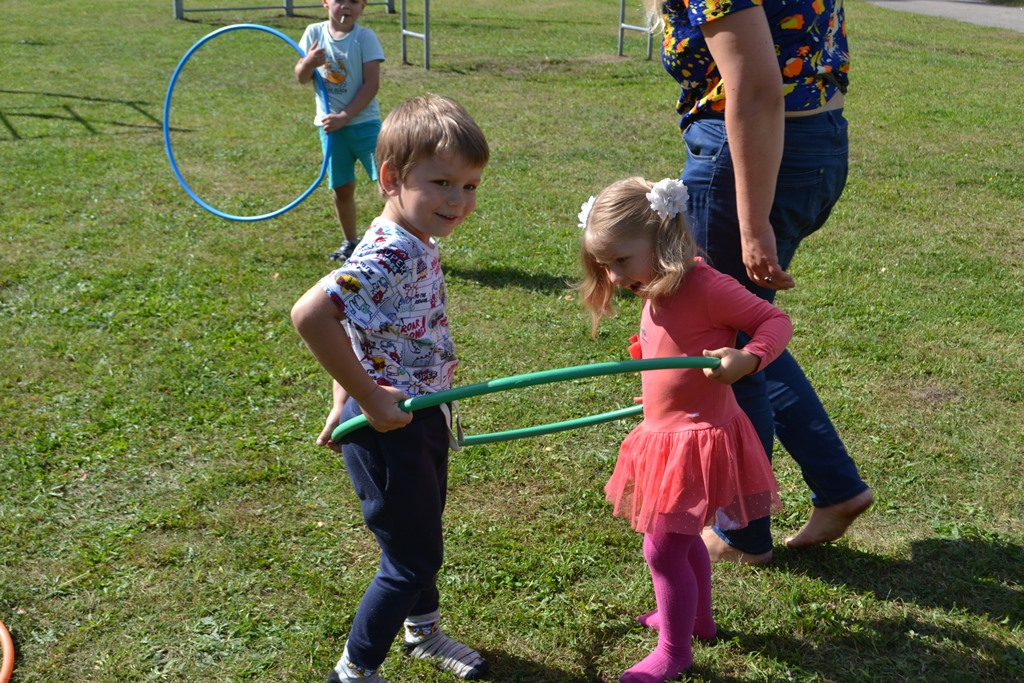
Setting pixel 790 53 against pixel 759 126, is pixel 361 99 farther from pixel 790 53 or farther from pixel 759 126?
pixel 759 126

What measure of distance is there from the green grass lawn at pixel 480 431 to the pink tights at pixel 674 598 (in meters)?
0.12

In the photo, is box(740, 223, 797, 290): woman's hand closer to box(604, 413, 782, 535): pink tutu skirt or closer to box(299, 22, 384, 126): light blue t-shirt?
box(604, 413, 782, 535): pink tutu skirt

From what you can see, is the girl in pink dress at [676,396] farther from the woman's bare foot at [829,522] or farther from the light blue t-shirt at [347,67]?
the light blue t-shirt at [347,67]

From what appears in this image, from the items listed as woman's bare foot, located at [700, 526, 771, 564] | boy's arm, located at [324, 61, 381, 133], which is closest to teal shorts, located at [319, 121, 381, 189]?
boy's arm, located at [324, 61, 381, 133]

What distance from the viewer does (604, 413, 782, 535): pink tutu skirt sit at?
8.29 feet

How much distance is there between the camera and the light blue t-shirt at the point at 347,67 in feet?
20.1

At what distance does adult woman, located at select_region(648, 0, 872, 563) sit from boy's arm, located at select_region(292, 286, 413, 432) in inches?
40.0

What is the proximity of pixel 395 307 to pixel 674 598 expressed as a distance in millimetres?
1058

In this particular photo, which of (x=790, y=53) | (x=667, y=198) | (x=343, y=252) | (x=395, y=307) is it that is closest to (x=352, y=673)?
(x=395, y=307)

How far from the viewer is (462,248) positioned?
254 inches

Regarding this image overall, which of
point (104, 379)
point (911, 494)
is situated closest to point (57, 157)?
point (104, 379)

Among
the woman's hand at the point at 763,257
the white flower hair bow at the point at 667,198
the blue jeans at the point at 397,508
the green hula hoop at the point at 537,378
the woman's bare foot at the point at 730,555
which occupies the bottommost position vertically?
the woman's bare foot at the point at 730,555

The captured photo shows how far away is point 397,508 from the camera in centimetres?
240

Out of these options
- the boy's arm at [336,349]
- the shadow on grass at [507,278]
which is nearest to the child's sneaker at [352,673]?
the boy's arm at [336,349]
